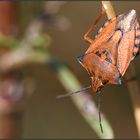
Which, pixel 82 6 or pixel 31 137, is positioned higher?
pixel 82 6

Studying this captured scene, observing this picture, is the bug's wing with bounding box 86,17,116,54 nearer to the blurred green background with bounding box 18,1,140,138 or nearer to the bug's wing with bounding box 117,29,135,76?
the bug's wing with bounding box 117,29,135,76

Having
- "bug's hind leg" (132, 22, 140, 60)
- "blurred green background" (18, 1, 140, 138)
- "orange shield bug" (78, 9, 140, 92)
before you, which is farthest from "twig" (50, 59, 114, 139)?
"blurred green background" (18, 1, 140, 138)

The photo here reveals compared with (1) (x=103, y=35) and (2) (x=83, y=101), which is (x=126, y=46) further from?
(2) (x=83, y=101)

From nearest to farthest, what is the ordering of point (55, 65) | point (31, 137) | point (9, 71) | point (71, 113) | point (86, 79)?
point (55, 65)
point (9, 71)
point (86, 79)
point (31, 137)
point (71, 113)

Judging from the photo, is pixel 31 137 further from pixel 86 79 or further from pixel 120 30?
pixel 120 30

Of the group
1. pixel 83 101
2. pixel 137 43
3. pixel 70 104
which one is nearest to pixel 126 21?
pixel 137 43

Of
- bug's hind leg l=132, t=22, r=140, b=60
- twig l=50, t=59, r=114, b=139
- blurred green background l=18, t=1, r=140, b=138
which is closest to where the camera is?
twig l=50, t=59, r=114, b=139

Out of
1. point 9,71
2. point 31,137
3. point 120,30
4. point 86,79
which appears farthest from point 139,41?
point 31,137
